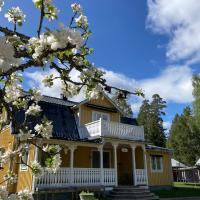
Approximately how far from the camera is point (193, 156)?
5266 centimetres

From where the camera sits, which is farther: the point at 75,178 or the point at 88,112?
the point at 88,112

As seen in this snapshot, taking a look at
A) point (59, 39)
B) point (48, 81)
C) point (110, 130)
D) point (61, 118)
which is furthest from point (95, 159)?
point (59, 39)

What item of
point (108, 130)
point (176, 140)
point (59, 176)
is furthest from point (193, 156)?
point (59, 176)

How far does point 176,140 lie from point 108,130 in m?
36.7

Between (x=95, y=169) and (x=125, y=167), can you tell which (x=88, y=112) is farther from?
(x=125, y=167)

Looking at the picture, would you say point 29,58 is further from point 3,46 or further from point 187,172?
point 187,172

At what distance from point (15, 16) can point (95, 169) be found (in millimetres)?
14731

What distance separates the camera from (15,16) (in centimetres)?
438

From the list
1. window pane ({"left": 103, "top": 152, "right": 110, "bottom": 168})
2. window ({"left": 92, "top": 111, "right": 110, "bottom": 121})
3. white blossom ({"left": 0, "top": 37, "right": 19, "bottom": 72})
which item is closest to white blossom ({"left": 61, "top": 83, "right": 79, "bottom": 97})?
white blossom ({"left": 0, "top": 37, "right": 19, "bottom": 72})

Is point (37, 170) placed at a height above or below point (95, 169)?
below

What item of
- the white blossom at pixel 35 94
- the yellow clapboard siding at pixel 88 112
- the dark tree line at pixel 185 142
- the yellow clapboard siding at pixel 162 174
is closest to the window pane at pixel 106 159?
the yellow clapboard siding at pixel 88 112

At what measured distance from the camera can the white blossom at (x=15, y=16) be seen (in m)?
4.35

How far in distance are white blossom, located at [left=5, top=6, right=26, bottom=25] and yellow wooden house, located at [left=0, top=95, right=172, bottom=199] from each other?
10.4 metres

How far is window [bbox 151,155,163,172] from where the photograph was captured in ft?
77.2
